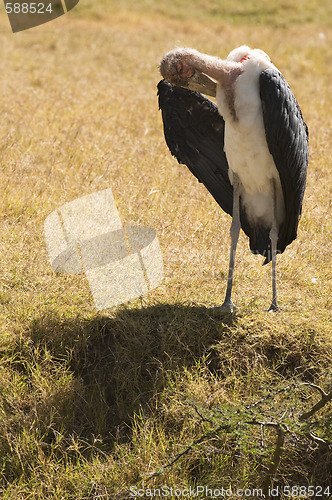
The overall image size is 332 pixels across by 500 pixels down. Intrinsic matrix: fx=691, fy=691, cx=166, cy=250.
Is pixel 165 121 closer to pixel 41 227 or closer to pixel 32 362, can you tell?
pixel 41 227

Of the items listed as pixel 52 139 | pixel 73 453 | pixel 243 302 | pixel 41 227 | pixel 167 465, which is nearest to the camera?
pixel 167 465

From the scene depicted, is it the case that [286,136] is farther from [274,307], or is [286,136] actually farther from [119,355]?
[119,355]

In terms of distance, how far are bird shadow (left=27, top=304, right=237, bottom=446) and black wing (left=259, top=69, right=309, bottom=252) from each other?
2.61 feet

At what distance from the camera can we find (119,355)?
12.8 feet

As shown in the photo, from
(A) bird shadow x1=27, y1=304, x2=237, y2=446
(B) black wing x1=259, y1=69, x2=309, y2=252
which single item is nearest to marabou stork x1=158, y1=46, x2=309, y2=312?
(B) black wing x1=259, y1=69, x2=309, y2=252

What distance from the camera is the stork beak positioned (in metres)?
3.86

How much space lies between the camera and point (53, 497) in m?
3.46

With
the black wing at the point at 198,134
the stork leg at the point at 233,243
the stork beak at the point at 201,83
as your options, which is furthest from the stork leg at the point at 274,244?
the stork beak at the point at 201,83

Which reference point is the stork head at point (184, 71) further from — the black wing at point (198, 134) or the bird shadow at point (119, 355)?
the bird shadow at point (119, 355)

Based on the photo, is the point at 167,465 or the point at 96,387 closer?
the point at 167,465

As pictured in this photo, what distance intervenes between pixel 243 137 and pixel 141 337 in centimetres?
126

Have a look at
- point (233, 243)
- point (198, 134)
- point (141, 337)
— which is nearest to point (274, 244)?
point (233, 243)

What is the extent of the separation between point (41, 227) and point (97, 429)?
5.70 ft

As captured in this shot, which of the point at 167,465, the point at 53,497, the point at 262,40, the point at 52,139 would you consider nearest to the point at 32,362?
the point at 53,497
